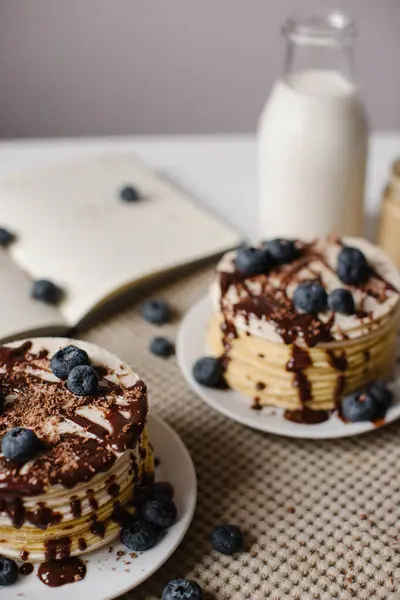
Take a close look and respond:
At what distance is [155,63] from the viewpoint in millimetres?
3109

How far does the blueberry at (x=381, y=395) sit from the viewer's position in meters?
1.45

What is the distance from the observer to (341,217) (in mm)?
1932

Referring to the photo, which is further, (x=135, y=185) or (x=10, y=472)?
(x=135, y=185)

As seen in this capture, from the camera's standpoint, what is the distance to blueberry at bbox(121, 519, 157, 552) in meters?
1.18

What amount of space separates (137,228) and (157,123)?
142 cm

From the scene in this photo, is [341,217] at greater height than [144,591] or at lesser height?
greater

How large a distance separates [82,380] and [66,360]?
0.05 m

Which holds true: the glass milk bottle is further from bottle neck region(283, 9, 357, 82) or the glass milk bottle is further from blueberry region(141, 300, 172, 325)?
blueberry region(141, 300, 172, 325)

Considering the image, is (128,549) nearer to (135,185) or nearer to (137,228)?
(137,228)

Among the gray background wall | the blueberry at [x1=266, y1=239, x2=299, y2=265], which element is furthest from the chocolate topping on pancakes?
the gray background wall

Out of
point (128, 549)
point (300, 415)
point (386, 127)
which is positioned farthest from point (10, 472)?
point (386, 127)

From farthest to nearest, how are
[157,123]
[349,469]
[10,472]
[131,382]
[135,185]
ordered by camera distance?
[157,123]
[135,185]
[349,469]
[131,382]
[10,472]

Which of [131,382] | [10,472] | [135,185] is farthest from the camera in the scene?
[135,185]

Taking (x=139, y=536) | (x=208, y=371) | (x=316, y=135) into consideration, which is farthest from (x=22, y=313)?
(x=316, y=135)
